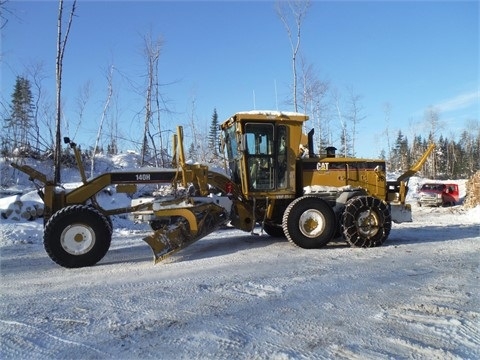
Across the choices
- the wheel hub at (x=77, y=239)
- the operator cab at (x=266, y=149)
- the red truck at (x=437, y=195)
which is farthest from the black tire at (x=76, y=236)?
the red truck at (x=437, y=195)

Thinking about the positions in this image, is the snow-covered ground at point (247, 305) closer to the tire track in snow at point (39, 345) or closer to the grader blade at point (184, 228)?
the tire track in snow at point (39, 345)

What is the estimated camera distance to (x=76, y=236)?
692cm

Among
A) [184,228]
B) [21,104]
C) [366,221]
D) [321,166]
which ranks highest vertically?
[21,104]

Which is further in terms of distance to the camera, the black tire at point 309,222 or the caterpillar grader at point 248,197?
the black tire at point 309,222

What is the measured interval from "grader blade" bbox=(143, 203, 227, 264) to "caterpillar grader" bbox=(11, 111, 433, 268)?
17mm

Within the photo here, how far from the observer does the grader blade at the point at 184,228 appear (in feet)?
23.0

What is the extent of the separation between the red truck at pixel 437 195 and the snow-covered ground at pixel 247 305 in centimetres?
1957

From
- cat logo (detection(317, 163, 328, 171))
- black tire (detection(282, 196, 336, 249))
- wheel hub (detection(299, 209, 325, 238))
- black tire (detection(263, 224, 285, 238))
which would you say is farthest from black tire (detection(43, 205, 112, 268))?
cat logo (detection(317, 163, 328, 171))

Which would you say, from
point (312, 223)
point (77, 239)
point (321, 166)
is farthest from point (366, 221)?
point (77, 239)

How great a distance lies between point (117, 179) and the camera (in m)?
7.67

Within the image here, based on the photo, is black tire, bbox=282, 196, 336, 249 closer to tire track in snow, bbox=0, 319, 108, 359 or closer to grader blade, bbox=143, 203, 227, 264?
grader blade, bbox=143, 203, 227, 264

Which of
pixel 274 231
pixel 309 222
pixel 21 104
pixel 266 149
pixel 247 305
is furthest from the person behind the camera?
pixel 21 104

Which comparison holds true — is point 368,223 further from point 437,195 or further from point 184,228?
point 437,195

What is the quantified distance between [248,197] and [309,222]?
1.35m
